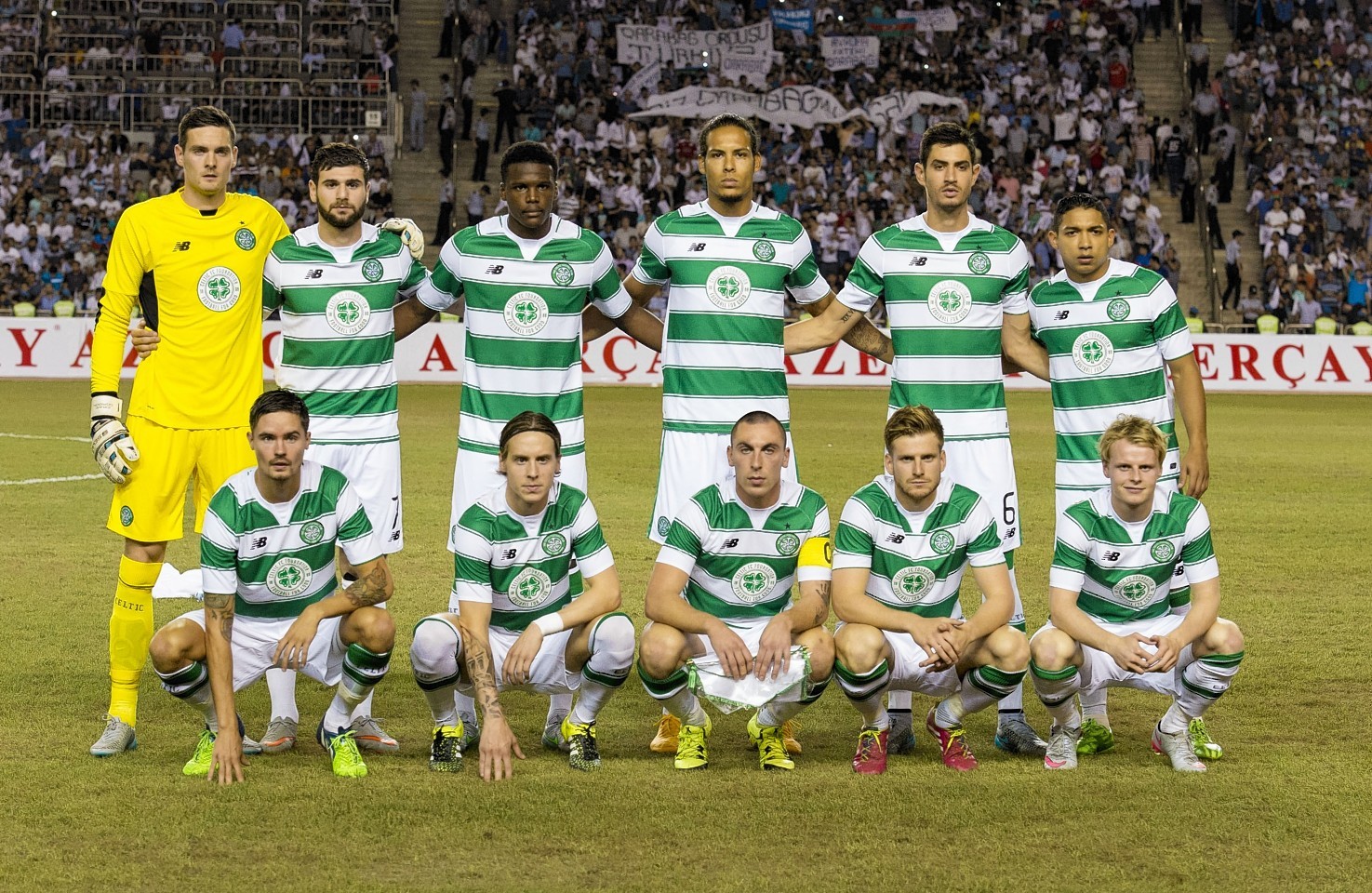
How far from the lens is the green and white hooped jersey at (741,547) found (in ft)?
19.7

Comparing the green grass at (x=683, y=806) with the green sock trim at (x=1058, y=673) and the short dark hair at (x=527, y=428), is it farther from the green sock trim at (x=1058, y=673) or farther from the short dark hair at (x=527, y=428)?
the short dark hair at (x=527, y=428)

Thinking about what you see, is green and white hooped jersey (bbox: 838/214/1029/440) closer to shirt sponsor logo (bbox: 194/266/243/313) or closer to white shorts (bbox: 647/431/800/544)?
white shorts (bbox: 647/431/800/544)

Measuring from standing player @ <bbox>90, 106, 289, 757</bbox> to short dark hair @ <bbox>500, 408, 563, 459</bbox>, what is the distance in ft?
4.20

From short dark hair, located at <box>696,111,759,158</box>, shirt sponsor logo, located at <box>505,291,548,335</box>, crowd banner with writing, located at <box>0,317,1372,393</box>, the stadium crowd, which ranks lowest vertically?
shirt sponsor logo, located at <box>505,291,548,335</box>

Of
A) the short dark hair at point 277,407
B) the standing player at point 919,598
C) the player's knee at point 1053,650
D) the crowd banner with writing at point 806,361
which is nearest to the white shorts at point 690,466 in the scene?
the standing player at point 919,598

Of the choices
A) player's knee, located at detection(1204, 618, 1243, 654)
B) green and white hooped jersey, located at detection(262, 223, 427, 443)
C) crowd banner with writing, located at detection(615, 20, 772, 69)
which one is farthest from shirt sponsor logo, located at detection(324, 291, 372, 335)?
crowd banner with writing, located at detection(615, 20, 772, 69)

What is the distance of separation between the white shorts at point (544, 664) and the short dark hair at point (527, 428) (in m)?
0.71

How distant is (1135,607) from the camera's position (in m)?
6.04

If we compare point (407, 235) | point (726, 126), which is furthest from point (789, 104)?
point (726, 126)

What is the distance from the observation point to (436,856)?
4.78m

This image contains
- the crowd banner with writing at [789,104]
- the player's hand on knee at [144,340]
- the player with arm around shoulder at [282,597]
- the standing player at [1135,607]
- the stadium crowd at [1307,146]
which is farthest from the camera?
the crowd banner with writing at [789,104]

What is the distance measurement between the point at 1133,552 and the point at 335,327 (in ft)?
10.8

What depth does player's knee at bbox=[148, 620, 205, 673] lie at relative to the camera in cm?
577

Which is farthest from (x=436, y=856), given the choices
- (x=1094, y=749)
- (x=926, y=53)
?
(x=926, y=53)
